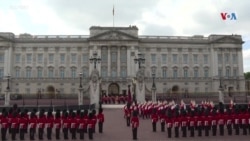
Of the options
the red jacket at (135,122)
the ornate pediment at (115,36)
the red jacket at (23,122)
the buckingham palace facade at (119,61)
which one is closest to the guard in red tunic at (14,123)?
the red jacket at (23,122)

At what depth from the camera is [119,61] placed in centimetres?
7438

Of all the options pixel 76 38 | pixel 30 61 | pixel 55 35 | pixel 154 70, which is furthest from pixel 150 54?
pixel 30 61

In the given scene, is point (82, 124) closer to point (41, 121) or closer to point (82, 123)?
point (82, 123)

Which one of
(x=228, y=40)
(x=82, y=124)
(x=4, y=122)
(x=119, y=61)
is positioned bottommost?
(x=82, y=124)

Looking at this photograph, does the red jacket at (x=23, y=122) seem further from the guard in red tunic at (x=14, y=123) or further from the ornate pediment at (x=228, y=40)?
the ornate pediment at (x=228, y=40)

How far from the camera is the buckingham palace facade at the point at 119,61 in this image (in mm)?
73562

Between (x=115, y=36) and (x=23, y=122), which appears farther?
(x=115, y=36)

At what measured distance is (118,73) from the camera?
73.7 meters

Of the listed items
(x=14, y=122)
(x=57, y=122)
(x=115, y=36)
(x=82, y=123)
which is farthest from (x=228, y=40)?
(x=14, y=122)

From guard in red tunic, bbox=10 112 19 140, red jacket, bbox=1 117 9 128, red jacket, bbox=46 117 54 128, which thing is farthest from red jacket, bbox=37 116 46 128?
red jacket, bbox=1 117 9 128

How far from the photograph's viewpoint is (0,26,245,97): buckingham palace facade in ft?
241

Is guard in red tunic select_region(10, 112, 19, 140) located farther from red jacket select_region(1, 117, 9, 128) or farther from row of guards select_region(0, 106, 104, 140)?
red jacket select_region(1, 117, 9, 128)

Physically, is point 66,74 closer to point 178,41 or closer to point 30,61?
point 30,61

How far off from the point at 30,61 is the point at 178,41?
42.1 m
